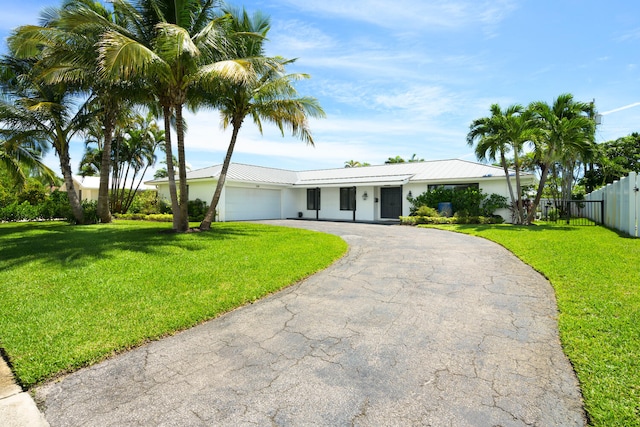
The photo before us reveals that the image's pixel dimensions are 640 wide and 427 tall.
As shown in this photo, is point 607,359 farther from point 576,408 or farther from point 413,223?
point 413,223

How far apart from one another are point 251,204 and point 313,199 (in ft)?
15.5

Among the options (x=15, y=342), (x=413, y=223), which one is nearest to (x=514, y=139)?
(x=413, y=223)

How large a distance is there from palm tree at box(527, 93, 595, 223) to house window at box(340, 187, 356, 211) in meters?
10.0

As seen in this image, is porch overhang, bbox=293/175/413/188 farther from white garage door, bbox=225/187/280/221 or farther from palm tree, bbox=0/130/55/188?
palm tree, bbox=0/130/55/188

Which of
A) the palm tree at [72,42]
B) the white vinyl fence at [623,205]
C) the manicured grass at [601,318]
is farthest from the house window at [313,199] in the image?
the manicured grass at [601,318]

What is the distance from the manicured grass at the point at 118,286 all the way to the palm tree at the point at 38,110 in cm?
763

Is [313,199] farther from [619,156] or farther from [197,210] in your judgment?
[619,156]

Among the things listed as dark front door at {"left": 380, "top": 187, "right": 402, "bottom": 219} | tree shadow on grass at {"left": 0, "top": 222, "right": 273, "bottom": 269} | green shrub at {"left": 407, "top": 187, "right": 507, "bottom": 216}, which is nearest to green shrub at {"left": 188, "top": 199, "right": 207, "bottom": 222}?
tree shadow on grass at {"left": 0, "top": 222, "right": 273, "bottom": 269}

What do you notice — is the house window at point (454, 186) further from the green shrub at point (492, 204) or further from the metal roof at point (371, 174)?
the green shrub at point (492, 204)

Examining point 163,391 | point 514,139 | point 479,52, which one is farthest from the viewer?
point 514,139

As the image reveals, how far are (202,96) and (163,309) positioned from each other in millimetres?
11068

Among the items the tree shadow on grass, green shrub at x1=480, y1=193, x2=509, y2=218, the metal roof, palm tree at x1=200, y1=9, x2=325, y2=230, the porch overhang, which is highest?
palm tree at x1=200, y1=9, x2=325, y2=230

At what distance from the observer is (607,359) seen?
3.22 meters

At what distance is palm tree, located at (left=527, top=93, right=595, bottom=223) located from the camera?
14655 mm
